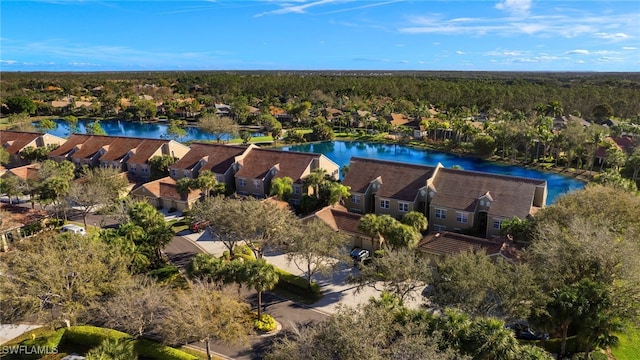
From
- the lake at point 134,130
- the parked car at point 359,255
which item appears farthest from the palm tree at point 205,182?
the lake at point 134,130

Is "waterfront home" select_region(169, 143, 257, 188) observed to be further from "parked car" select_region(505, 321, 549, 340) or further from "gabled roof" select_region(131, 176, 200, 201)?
"parked car" select_region(505, 321, 549, 340)

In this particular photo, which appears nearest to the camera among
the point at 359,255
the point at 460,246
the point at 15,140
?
the point at 460,246

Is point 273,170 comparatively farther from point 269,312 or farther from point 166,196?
point 269,312

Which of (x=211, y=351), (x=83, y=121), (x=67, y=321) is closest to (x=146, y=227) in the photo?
(x=67, y=321)

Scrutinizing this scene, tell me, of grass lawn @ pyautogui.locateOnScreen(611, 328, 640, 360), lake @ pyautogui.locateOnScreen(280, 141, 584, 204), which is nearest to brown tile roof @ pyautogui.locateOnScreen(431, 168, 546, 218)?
grass lawn @ pyautogui.locateOnScreen(611, 328, 640, 360)

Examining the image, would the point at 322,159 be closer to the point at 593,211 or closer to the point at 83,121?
the point at 593,211

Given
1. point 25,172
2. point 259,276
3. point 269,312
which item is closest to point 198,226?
point 269,312
